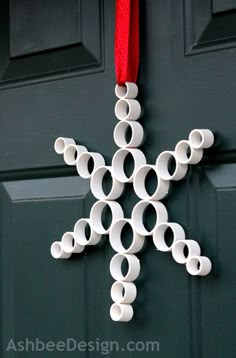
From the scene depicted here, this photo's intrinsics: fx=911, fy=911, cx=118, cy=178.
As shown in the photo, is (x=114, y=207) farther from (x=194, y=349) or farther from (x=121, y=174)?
(x=194, y=349)

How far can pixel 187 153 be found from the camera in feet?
3.44

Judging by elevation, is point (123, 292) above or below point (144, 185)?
below

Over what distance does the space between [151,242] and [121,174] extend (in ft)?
0.31

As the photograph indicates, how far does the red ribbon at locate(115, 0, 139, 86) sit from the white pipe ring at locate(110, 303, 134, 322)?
0.27 m

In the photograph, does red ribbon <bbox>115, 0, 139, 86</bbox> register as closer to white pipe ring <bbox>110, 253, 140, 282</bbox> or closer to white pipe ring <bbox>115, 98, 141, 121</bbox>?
white pipe ring <bbox>115, 98, 141, 121</bbox>

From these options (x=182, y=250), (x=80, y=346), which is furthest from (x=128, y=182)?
(x=80, y=346)

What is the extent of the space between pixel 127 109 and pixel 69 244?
7.8 inches

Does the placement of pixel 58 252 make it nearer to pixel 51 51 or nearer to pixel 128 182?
pixel 128 182

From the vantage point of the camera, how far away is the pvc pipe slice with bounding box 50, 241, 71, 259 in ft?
3.92

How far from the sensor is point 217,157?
104 centimetres

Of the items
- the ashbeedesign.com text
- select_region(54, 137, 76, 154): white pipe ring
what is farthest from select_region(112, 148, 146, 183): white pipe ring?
the ashbeedesign.com text

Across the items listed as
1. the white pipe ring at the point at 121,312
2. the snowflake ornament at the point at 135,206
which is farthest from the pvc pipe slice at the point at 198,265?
the white pipe ring at the point at 121,312

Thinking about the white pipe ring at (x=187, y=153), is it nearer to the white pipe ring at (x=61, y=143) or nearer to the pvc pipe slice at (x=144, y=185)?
the pvc pipe slice at (x=144, y=185)

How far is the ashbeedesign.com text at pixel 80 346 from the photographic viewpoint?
1.11 m
